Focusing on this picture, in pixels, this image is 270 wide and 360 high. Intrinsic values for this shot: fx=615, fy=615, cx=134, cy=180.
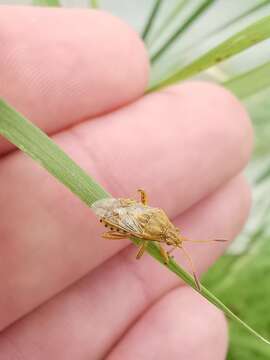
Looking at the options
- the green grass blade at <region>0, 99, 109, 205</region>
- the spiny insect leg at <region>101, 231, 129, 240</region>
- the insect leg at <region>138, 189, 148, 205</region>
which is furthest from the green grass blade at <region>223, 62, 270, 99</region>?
the green grass blade at <region>0, 99, 109, 205</region>

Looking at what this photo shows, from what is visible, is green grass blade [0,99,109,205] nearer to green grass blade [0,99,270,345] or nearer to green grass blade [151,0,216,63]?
green grass blade [0,99,270,345]

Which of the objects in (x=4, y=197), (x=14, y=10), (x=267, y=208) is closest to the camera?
(x=4, y=197)

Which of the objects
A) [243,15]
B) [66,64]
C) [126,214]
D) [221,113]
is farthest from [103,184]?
[243,15]

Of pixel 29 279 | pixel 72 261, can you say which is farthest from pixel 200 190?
pixel 29 279

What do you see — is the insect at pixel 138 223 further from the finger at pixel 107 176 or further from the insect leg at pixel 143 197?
the finger at pixel 107 176

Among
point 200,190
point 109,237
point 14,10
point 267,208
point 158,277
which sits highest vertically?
point 14,10

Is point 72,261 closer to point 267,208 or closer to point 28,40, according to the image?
point 28,40
